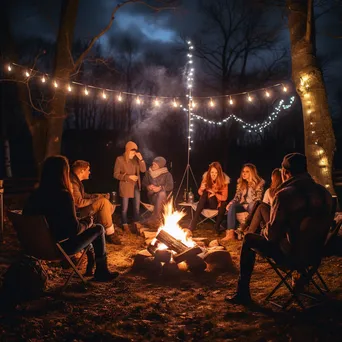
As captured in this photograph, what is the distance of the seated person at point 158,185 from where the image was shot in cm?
755

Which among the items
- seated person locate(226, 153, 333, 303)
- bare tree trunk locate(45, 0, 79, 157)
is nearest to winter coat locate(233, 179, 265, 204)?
seated person locate(226, 153, 333, 303)

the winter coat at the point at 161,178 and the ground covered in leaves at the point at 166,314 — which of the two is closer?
the ground covered in leaves at the point at 166,314

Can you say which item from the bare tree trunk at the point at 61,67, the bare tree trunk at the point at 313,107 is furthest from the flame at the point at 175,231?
the bare tree trunk at the point at 61,67

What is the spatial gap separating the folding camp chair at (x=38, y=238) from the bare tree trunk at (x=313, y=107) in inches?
167

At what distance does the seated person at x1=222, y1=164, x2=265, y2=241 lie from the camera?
674cm

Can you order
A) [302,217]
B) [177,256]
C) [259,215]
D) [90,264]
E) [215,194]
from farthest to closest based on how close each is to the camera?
[215,194], [259,215], [177,256], [90,264], [302,217]

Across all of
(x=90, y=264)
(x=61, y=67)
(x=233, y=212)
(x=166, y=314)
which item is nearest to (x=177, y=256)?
(x=90, y=264)

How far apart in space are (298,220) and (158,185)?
4.54 meters

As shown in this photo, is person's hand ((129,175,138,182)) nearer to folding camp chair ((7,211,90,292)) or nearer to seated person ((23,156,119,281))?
seated person ((23,156,119,281))

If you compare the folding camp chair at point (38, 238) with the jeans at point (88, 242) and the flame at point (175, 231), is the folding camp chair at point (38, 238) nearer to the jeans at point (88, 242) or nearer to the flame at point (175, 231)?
the jeans at point (88, 242)

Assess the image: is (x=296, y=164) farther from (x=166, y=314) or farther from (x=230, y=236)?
(x=230, y=236)

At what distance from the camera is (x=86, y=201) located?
18.5 feet

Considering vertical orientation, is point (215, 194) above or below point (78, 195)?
above

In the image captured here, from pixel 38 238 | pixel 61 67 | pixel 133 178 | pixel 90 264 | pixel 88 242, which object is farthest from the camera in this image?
pixel 61 67
